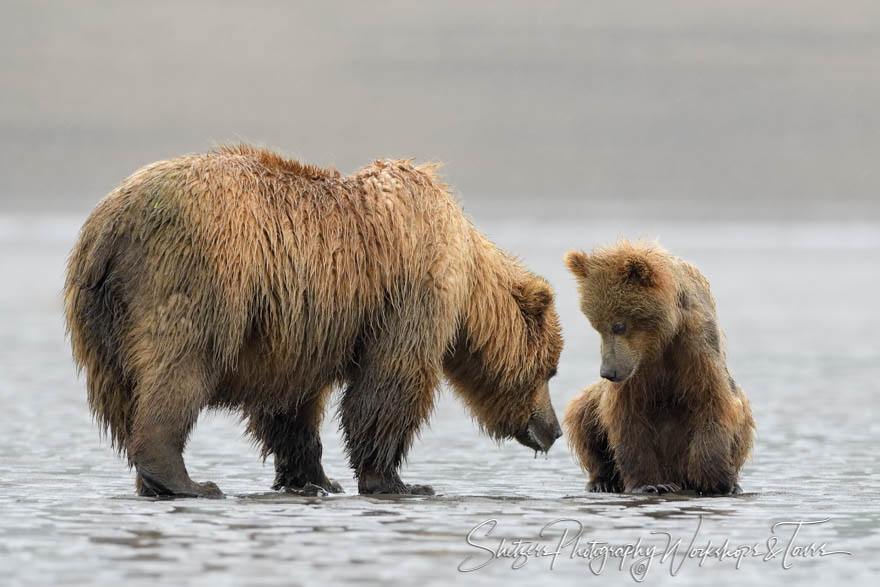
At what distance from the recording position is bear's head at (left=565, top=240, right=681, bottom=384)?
8.09 meters

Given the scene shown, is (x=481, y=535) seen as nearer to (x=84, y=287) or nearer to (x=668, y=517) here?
(x=668, y=517)

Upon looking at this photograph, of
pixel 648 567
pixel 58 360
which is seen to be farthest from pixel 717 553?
pixel 58 360

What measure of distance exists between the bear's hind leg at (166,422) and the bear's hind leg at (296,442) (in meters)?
1.19

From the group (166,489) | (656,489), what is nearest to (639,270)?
(656,489)

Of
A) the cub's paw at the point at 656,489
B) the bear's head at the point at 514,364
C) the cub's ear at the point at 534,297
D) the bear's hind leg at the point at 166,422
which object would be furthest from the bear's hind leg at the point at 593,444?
the bear's hind leg at the point at 166,422

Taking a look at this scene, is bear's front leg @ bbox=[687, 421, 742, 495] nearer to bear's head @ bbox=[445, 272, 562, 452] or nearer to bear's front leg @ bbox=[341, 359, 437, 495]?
bear's head @ bbox=[445, 272, 562, 452]

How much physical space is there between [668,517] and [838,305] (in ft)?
78.5

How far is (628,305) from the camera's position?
8.13m

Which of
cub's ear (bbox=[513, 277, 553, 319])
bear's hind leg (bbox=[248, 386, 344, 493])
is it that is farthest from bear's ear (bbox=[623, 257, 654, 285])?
bear's hind leg (bbox=[248, 386, 344, 493])

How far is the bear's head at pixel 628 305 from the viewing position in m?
8.09

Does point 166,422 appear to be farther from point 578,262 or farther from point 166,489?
point 578,262

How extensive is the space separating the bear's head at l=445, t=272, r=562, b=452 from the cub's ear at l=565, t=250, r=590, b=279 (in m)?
0.58

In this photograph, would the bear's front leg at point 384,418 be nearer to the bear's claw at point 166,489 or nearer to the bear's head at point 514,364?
the bear's head at point 514,364

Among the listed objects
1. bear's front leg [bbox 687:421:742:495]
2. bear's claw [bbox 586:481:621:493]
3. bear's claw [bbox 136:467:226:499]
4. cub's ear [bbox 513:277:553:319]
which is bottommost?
bear's claw [bbox 586:481:621:493]
